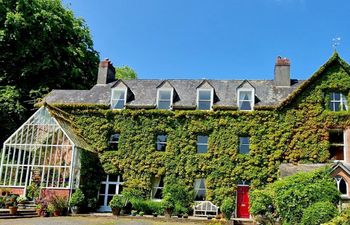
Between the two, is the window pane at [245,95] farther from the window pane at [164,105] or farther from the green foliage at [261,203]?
the green foliage at [261,203]

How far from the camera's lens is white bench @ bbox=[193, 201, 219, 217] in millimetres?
23469

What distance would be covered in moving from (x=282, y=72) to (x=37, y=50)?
21.1 m

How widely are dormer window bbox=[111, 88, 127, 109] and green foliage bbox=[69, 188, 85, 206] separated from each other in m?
6.93

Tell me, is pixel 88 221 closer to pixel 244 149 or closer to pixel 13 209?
pixel 13 209

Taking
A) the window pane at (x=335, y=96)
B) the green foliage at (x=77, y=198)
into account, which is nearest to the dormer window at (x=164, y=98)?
the green foliage at (x=77, y=198)

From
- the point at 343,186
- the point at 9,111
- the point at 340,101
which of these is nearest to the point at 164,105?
the point at 340,101

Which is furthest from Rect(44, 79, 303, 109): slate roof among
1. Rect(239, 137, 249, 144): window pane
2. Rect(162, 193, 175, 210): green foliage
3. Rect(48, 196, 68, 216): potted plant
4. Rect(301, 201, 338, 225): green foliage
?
Rect(301, 201, 338, 225): green foliage

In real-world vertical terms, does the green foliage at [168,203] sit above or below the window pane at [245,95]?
below

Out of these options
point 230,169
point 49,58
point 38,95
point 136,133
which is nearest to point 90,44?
point 49,58

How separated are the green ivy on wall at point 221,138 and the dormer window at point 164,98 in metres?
0.76

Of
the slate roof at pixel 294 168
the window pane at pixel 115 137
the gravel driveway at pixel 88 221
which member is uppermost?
the window pane at pixel 115 137

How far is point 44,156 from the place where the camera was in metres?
23.8

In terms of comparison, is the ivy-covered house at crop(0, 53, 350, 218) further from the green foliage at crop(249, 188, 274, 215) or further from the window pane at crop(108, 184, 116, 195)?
the green foliage at crop(249, 188, 274, 215)

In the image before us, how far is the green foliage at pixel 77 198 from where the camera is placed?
883 inches
